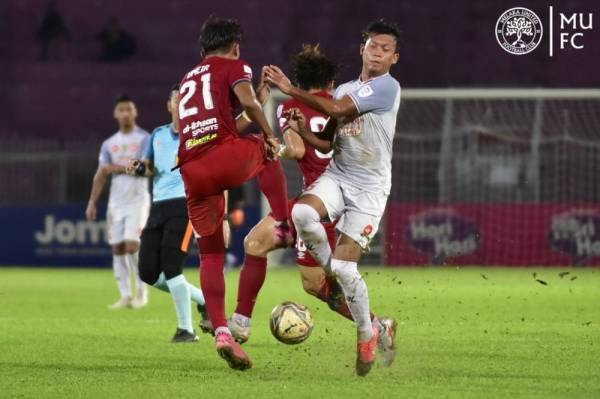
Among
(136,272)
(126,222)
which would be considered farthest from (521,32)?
(136,272)

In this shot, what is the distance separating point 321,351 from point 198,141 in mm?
1905

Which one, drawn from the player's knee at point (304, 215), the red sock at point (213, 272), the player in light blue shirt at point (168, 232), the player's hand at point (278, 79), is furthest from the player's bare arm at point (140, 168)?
the player's hand at point (278, 79)

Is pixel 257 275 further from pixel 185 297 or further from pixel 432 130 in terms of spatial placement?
pixel 432 130

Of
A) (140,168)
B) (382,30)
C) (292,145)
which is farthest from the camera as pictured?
(140,168)

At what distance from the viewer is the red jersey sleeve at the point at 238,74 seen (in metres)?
6.77

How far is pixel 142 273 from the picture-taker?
30.1 feet

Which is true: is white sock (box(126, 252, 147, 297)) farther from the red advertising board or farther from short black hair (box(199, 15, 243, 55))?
the red advertising board

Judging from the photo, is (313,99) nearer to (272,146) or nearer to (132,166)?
(272,146)

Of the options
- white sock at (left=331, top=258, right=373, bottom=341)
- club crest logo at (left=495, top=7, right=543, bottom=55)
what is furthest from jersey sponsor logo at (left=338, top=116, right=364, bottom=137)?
club crest logo at (left=495, top=7, right=543, bottom=55)

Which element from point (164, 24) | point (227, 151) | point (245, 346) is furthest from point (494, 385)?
point (164, 24)

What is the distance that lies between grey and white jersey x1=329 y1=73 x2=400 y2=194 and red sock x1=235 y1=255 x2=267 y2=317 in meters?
0.98

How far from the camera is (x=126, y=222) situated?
13.1 m

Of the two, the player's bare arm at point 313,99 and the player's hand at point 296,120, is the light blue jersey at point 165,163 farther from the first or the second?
the player's bare arm at point 313,99

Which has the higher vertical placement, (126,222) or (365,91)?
(365,91)
